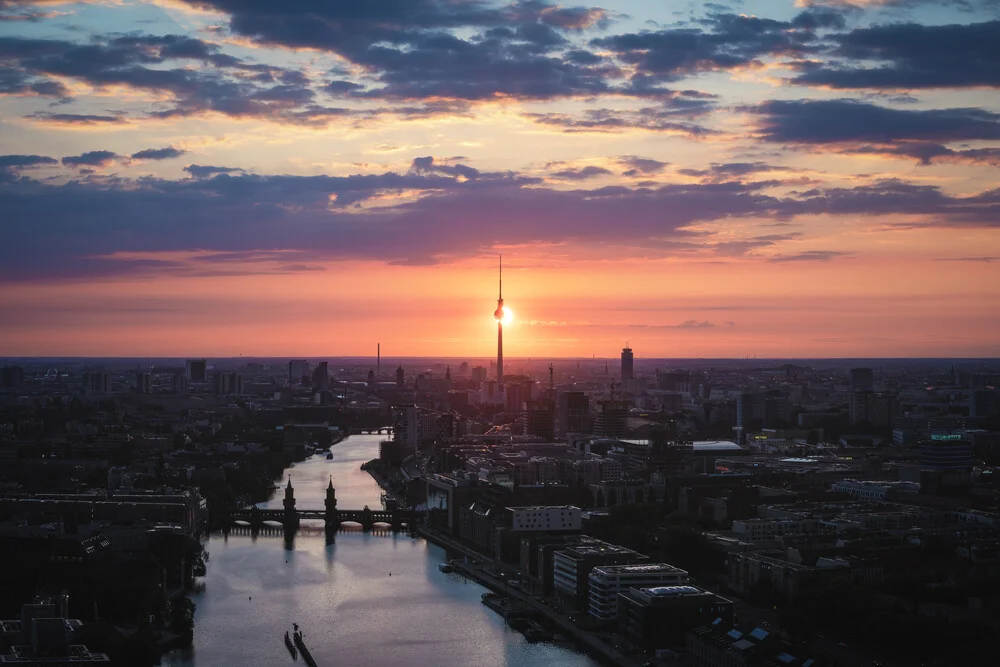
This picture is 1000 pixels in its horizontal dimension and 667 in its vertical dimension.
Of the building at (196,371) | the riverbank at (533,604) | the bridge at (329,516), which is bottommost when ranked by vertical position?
the riverbank at (533,604)

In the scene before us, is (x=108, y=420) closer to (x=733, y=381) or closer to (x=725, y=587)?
(x=725, y=587)

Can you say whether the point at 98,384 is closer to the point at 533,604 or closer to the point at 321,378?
the point at 321,378

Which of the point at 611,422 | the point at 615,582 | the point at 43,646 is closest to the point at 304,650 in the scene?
the point at 615,582

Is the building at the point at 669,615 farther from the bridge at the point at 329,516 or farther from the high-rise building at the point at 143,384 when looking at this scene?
the high-rise building at the point at 143,384

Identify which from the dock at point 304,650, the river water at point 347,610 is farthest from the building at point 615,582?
the dock at point 304,650

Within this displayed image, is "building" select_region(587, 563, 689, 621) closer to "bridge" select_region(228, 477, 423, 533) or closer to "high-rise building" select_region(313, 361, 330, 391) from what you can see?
"bridge" select_region(228, 477, 423, 533)

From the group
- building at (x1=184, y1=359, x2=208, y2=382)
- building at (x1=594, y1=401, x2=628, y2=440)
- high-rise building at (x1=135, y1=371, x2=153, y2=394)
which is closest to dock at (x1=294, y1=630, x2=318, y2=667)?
building at (x1=594, y1=401, x2=628, y2=440)
